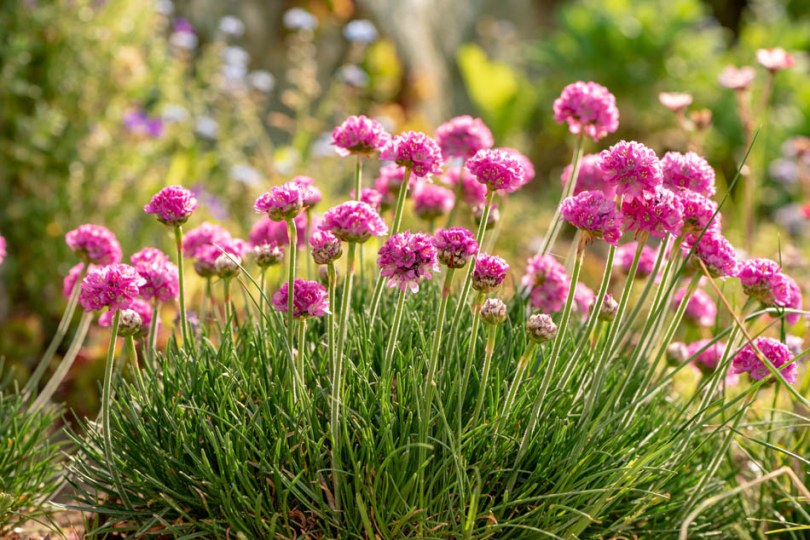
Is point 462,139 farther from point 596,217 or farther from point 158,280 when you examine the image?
point 158,280

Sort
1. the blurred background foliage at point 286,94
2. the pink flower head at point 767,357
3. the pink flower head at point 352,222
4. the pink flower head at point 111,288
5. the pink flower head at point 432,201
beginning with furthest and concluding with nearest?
the blurred background foliage at point 286,94
the pink flower head at point 432,201
the pink flower head at point 767,357
the pink flower head at point 111,288
the pink flower head at point 352,222

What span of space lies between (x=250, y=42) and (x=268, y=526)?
605cm

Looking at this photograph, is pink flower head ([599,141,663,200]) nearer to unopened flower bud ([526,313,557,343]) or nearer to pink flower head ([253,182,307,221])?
unopened flower bud ([526,313,557,343])

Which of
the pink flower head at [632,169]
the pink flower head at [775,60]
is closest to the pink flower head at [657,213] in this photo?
Result: the pink flower head at [632,169]

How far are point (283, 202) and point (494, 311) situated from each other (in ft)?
1.63

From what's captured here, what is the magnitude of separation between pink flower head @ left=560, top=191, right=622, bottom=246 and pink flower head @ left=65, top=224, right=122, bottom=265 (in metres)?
1.33

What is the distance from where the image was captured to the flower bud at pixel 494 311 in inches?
58.4

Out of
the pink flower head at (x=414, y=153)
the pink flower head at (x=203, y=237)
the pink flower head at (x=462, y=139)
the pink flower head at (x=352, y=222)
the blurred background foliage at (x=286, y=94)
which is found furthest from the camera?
the blurred background foliage at (x=286, y=94)

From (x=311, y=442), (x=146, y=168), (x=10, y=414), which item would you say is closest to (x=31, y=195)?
(x=146, y=168)

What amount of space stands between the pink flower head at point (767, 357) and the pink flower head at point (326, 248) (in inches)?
43.0

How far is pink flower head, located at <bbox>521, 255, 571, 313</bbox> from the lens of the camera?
6.73 ft

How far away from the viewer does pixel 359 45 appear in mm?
6820

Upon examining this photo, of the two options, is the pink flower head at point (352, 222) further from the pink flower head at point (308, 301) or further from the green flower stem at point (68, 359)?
the green flower stem at point (68, 359)

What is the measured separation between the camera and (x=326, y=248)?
58.9 inches
